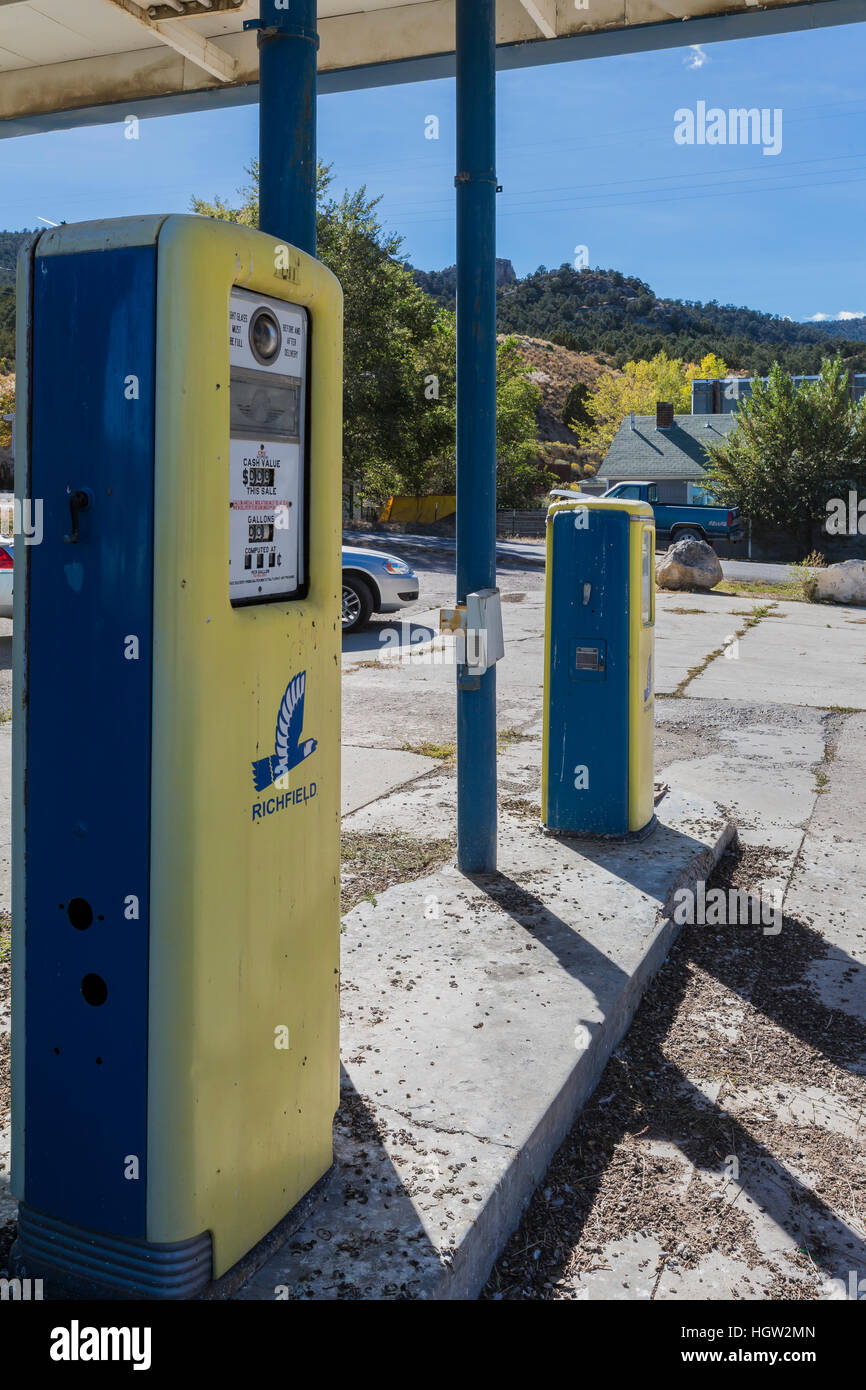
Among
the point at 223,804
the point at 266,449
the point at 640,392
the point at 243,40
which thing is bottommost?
the point at 223,804

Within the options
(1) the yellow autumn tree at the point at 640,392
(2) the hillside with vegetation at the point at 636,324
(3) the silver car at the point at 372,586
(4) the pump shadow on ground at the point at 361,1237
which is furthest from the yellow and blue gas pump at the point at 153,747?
(2) the hillside with vegetation at the point at 636,324

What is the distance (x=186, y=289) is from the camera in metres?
2.04

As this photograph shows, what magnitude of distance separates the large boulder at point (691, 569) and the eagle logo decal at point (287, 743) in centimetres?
1856

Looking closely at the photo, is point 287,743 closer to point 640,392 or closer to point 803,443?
point 803,443

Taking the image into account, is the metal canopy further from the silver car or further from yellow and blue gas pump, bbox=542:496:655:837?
the silver car

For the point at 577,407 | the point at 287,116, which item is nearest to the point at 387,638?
the point at 287,116

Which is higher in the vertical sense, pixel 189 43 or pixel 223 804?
pixel 189 43

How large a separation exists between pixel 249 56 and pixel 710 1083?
4894 mm

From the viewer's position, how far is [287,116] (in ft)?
9.74

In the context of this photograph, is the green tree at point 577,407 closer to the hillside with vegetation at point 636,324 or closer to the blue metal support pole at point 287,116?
the hillside with vegetation at point 636,324

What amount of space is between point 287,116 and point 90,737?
1752 mm

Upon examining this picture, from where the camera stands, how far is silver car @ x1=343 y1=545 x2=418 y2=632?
13180 millimetres

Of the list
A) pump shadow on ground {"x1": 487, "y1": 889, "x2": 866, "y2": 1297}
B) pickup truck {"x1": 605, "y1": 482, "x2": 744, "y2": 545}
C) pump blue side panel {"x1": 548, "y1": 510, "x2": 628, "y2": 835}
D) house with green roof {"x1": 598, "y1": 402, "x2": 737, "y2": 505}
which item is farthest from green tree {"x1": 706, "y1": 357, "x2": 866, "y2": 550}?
pump shadow on ground {"x1": 487, "y1": 889, "x2": 866, "y2": 1297}
